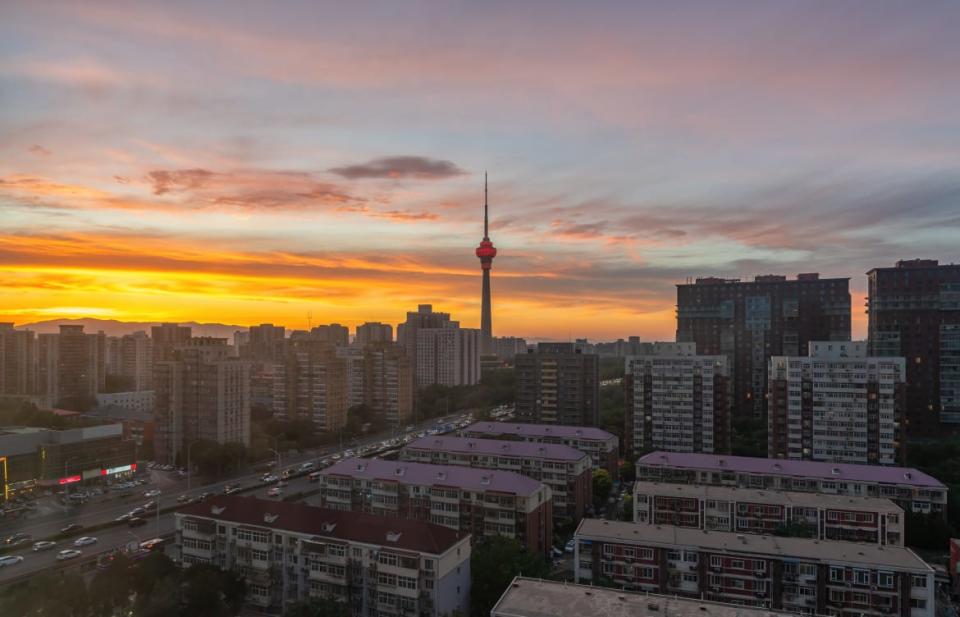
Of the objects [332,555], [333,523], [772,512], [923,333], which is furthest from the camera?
[923,333]

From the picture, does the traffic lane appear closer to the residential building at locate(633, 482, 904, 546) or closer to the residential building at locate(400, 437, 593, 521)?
the residential building at locate(400, 437, 593, 521)

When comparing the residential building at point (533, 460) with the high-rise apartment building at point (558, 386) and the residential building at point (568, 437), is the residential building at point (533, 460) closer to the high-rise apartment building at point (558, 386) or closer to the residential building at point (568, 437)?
the residential building at point (568, 437)

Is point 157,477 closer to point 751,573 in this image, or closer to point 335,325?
point 751,573

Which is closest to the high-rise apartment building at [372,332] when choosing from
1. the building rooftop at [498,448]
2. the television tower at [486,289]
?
the television tower at [486,289]

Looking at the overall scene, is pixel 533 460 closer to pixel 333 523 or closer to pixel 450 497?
pixel 450 497

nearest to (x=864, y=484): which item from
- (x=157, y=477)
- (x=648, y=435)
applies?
(x=648, y=435)

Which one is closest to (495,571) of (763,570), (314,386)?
(763,570)
